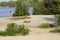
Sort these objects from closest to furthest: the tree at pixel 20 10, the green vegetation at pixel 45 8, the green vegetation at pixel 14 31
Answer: the green vegetation at pixel 14 31 < the tree at pixel 20 10 < the green vegetation at pixel 45 8

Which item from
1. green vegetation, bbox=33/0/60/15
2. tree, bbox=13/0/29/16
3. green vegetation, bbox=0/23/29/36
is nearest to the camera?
green vegetation, bbox=0/23/29/36

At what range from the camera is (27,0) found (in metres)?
49.8

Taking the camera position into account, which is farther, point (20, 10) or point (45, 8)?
point (45, 8)

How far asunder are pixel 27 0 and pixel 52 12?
6733 millimetres

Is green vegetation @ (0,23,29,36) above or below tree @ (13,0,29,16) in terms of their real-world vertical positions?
above

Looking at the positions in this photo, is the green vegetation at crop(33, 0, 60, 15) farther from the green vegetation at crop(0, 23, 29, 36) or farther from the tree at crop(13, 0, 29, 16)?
the green vegetation at crop(0, 23, 29, 36)

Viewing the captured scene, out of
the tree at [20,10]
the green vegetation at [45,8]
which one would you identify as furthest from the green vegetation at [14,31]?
the green vegetation at [45,8]

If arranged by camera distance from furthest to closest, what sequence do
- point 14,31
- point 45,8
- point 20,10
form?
point 45,8 → point 20,10 → point 14,31

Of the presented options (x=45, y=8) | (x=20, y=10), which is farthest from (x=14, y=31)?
(x=45, y=8)

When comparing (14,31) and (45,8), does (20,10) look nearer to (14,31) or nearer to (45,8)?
(45,8)

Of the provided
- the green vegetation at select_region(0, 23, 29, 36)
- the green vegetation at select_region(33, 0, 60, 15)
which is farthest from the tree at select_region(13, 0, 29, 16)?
the green vegetation at select_region(0, 23, 29, 36)

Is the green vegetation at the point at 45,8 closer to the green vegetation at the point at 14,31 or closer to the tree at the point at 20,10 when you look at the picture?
the tree at the point at 20,10

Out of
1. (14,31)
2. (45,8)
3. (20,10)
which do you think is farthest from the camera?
(45,8)

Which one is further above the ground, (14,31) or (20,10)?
(14,31)
